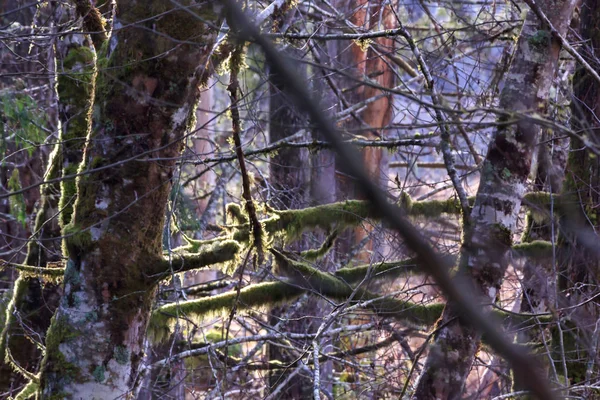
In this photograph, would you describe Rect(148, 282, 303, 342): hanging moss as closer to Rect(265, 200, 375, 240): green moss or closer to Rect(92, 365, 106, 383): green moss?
Rect(265, 200, 375, 240): green moss

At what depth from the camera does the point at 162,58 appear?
361cm

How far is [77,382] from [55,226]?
2.44m

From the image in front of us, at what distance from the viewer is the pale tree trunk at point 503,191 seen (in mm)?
4086

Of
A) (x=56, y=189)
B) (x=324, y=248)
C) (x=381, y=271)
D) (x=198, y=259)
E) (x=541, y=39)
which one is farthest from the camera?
(x=56, y=189)

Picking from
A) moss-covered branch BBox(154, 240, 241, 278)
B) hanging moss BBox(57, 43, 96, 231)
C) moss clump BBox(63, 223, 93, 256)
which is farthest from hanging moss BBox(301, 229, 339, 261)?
moss clump BBox(63, 223, 93, 256)

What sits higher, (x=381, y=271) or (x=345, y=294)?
(x=381, y=271)

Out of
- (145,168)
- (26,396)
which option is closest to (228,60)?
(145,168)

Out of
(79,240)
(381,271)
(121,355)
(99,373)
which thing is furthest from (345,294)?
(79,240)

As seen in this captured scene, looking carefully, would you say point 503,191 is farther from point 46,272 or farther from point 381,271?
point 46,272

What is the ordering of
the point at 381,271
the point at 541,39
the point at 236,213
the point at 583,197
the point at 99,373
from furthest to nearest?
the point at 583,197 < the point at 236,213 < the point at 381,271 < the point at 541,39 < the point at 99,373

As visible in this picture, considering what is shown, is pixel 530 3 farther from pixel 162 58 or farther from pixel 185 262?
pixel 185 262

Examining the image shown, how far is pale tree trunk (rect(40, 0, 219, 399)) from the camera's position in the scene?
11.9 feet

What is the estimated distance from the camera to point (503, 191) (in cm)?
415

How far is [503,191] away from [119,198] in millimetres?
2289
